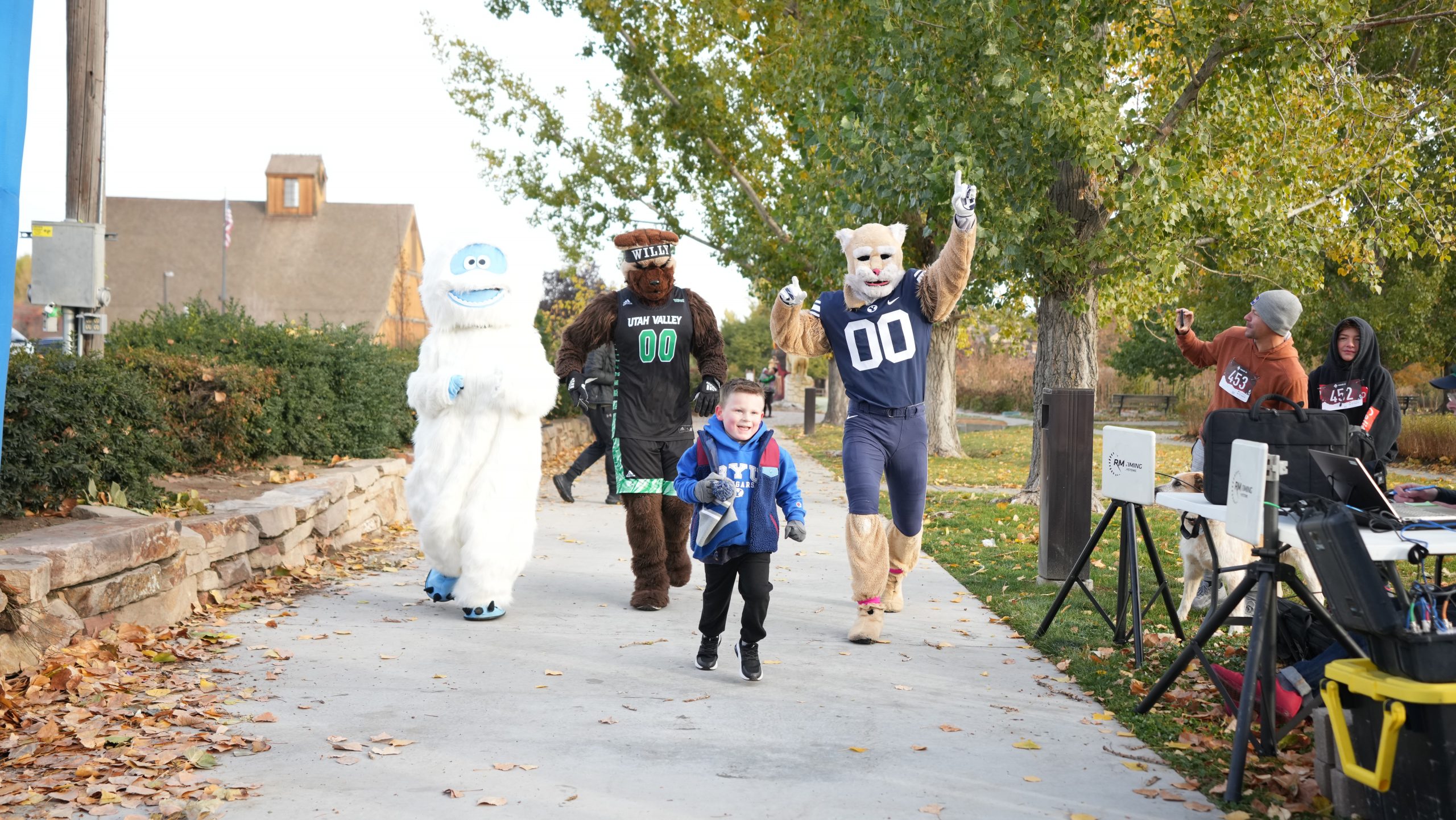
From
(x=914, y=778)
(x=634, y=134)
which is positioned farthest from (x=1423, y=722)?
(x=634, y=134)

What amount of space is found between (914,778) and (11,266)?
363 centimetres

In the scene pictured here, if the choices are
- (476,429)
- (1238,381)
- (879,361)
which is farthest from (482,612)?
(1238,381)

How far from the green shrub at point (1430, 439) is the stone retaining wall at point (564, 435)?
13.1m

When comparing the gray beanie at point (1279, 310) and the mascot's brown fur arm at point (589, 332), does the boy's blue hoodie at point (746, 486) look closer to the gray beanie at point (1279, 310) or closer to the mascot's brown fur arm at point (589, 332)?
the mascot's brown fur arm at point (589, 332)

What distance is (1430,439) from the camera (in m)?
18.6

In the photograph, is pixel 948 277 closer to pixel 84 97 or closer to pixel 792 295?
pixel 792 295

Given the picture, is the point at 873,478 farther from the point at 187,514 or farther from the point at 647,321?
the point at 187,514

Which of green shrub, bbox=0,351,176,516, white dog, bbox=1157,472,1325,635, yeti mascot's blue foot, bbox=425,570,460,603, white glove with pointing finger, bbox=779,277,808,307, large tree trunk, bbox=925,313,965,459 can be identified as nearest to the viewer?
white dog, bbox=1157,472,1325,635

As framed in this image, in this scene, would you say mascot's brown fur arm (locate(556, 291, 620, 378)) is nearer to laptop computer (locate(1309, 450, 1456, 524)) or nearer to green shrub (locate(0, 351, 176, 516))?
green shrub (locate(0, 351, 176, 516))

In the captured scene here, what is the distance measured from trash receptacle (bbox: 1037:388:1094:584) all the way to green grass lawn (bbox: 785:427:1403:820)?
0.39 meters

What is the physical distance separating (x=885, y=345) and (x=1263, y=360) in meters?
2.13

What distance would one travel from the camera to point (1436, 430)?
1839 cm

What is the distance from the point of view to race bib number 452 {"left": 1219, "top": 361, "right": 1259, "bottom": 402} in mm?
6586

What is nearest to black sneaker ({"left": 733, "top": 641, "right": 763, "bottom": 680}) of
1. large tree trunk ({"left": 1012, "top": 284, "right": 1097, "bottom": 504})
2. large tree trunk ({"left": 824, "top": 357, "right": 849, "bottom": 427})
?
large tree trunk ({"left": 1012, "top": 284, "right": 1097, "bottom": 504})
